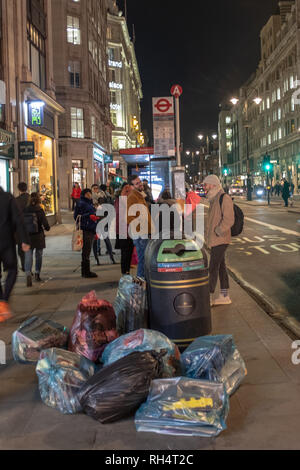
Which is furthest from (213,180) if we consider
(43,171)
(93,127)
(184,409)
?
(93,127)

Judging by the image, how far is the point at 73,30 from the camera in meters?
41.2

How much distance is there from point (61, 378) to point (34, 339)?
110 cm

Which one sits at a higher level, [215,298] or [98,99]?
[98,99]

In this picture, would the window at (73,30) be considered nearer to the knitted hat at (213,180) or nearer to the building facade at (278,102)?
the building facade at (278,102)

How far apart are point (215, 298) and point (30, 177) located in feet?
53.0

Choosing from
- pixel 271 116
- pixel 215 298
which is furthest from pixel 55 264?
pixel 271 116

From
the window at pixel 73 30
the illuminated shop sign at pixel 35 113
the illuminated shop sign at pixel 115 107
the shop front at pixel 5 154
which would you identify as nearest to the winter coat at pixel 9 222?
the shop front at pixel 5 154

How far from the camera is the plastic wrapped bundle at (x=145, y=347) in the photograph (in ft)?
14.0

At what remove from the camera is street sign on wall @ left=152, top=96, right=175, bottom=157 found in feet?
50.3

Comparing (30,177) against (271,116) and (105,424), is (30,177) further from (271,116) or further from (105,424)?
(271,116)

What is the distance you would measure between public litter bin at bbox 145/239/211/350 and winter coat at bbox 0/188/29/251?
2.10 m

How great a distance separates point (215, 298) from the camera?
780 cm

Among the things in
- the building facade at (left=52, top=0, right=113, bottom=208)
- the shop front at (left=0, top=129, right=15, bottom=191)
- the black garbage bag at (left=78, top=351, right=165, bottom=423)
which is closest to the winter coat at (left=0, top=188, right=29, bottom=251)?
the black garbage bag at (left=78, top=351, right=165, bottom=423)
